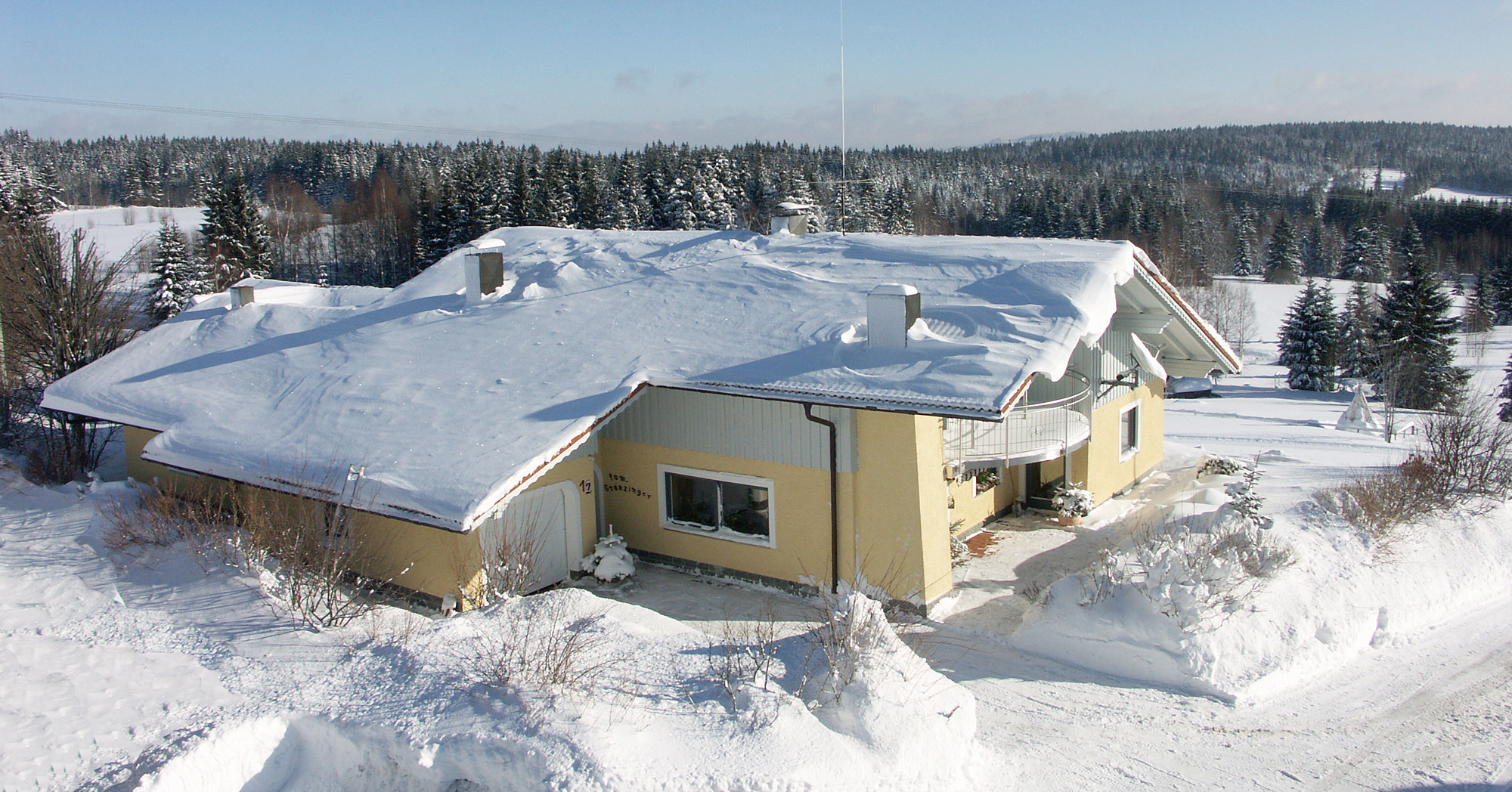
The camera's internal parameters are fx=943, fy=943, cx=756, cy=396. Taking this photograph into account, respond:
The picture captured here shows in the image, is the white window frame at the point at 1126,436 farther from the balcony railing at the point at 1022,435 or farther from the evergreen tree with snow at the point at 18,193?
the evergreen tree with snow at the point at 18,193

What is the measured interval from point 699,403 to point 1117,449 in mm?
9169

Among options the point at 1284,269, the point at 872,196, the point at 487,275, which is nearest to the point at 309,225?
the point at 872,196

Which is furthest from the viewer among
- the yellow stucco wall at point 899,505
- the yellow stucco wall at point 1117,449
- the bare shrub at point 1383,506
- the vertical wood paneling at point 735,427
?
the yellow stucco wall at point 1117,449

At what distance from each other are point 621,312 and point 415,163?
12007 centimetres

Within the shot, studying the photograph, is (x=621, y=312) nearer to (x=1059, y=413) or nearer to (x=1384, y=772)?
(x=1059, y=413)

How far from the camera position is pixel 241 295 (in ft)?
67.4

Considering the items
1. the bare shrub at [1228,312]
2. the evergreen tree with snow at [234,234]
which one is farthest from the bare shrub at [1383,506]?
the evergreen tree with snow at [234,234]

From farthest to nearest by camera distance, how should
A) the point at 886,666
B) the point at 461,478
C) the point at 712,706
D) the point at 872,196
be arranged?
the point at 872,196
the point at 461,478
the point at 886,666
the point at 712,706

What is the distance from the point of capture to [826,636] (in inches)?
393

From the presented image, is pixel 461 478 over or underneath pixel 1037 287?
underneath

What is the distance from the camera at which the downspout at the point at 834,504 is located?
1268 centimetres

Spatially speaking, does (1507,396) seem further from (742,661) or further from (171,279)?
(171,279)

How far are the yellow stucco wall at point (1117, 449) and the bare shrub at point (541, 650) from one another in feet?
33.8

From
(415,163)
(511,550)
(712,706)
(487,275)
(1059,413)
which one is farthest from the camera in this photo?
(415,163)
